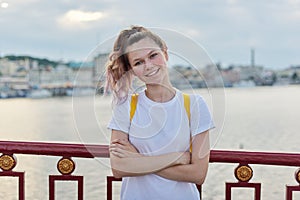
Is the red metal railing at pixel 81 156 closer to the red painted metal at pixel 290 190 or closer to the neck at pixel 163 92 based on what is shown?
the red painted metal at pixel 290 190

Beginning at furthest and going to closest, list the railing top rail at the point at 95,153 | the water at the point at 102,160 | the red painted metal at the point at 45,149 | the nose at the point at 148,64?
the red painted metal at the point at 45,149 → the railing top rail at the point at 95,153 → the water at the point at 102,160 → the nose at the point at 148,64

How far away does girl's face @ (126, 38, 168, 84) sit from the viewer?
1.47m

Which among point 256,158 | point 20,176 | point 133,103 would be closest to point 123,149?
point 133,103

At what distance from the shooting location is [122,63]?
1.54 m

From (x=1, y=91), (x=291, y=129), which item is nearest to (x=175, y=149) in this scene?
(x=291, y=129)

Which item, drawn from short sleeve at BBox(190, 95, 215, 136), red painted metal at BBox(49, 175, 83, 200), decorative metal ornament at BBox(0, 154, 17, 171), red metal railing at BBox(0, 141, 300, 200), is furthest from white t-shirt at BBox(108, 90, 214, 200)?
decorative metal ornament at BBox(0, 154, 17, 171)

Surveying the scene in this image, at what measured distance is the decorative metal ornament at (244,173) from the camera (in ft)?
6.43

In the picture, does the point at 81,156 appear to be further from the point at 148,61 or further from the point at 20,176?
the point at 148,61

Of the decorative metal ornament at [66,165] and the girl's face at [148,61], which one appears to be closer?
the girl's face at [148,61]

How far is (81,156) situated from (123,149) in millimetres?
540

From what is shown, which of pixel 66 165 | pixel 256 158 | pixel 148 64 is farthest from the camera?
pixel 66 165

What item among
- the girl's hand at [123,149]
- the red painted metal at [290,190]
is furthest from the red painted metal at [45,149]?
the red painted metal at [290,190]

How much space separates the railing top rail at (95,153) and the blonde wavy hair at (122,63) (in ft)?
0.86

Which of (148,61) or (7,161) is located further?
(7,161)
